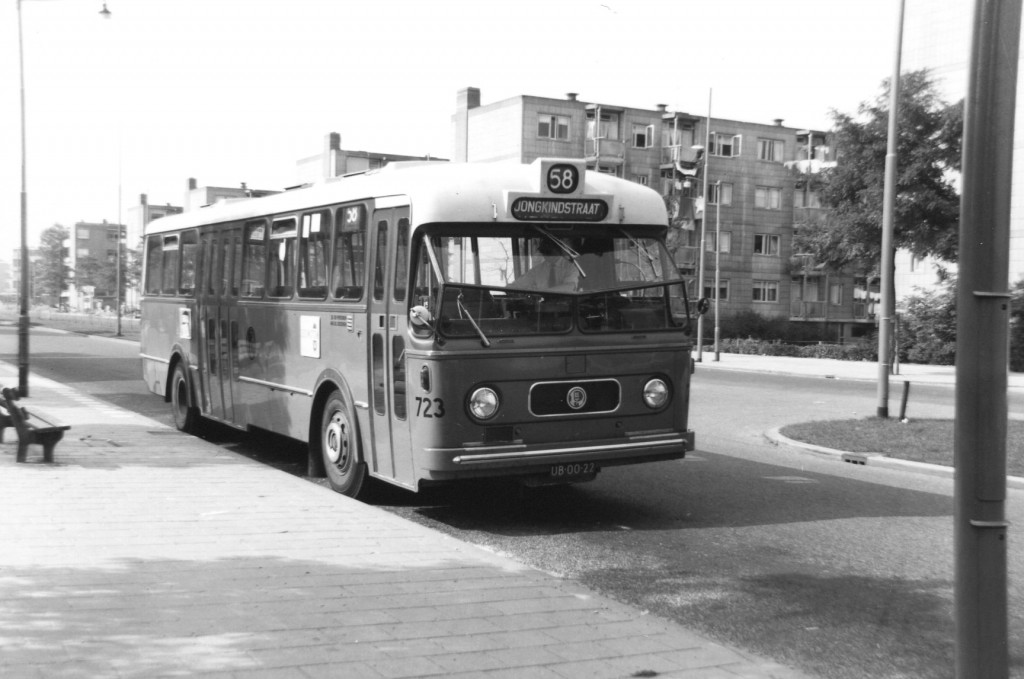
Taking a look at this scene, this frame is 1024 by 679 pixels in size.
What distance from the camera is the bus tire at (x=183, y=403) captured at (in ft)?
48.5

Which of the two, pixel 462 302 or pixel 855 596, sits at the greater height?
pixel 462 302

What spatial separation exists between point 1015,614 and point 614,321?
383 cm

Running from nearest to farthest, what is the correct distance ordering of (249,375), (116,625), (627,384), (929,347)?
(116,625) → (627,384) → (249,375) → (929,347)

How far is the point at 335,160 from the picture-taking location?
82.9 meters

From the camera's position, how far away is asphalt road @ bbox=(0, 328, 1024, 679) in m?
6.00

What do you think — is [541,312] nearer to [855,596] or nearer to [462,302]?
[462,302]

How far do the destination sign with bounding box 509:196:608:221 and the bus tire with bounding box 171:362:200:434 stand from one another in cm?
730

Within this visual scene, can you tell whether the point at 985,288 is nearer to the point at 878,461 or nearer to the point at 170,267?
the point at 878,461

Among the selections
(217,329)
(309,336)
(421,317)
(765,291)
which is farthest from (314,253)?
(765,291)

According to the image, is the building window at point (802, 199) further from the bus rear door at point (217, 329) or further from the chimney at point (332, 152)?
the bus rear door at point (217, 329)

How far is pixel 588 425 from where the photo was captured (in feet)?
29.8

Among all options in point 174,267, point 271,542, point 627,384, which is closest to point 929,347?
point 174,267

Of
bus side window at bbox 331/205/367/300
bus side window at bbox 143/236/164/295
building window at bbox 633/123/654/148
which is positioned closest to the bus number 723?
bus side window at bbox 331/205/367/300

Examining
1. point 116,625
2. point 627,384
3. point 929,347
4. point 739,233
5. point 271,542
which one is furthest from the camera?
point 739,233
